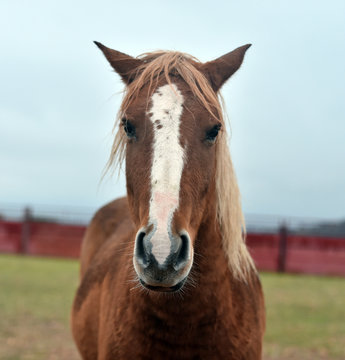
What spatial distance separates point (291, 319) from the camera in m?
7.77

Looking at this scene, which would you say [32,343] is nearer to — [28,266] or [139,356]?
[139,356]

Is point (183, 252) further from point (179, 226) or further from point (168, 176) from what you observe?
point (168, 176)

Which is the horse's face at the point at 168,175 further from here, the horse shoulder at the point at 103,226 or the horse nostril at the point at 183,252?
the horse shoulder at the point at 103,226

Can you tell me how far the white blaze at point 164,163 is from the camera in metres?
1.75

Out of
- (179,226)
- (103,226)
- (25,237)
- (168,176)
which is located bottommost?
(25,237)

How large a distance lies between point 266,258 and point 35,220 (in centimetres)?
924

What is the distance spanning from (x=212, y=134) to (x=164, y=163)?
1.29 ft

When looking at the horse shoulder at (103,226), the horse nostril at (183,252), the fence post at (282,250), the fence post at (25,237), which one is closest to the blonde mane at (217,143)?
the horse nostril at (183,252)

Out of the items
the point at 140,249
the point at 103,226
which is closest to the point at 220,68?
the point at 140,249

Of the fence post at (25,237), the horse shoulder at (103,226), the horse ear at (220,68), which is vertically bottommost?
the fence post at (25,237)

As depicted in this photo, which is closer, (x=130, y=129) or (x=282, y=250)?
(x=130, y=129)

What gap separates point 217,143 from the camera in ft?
8.11

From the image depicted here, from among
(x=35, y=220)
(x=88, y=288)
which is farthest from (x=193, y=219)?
(x=35, y=220)

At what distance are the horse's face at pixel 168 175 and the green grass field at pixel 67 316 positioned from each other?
431 centimetres
